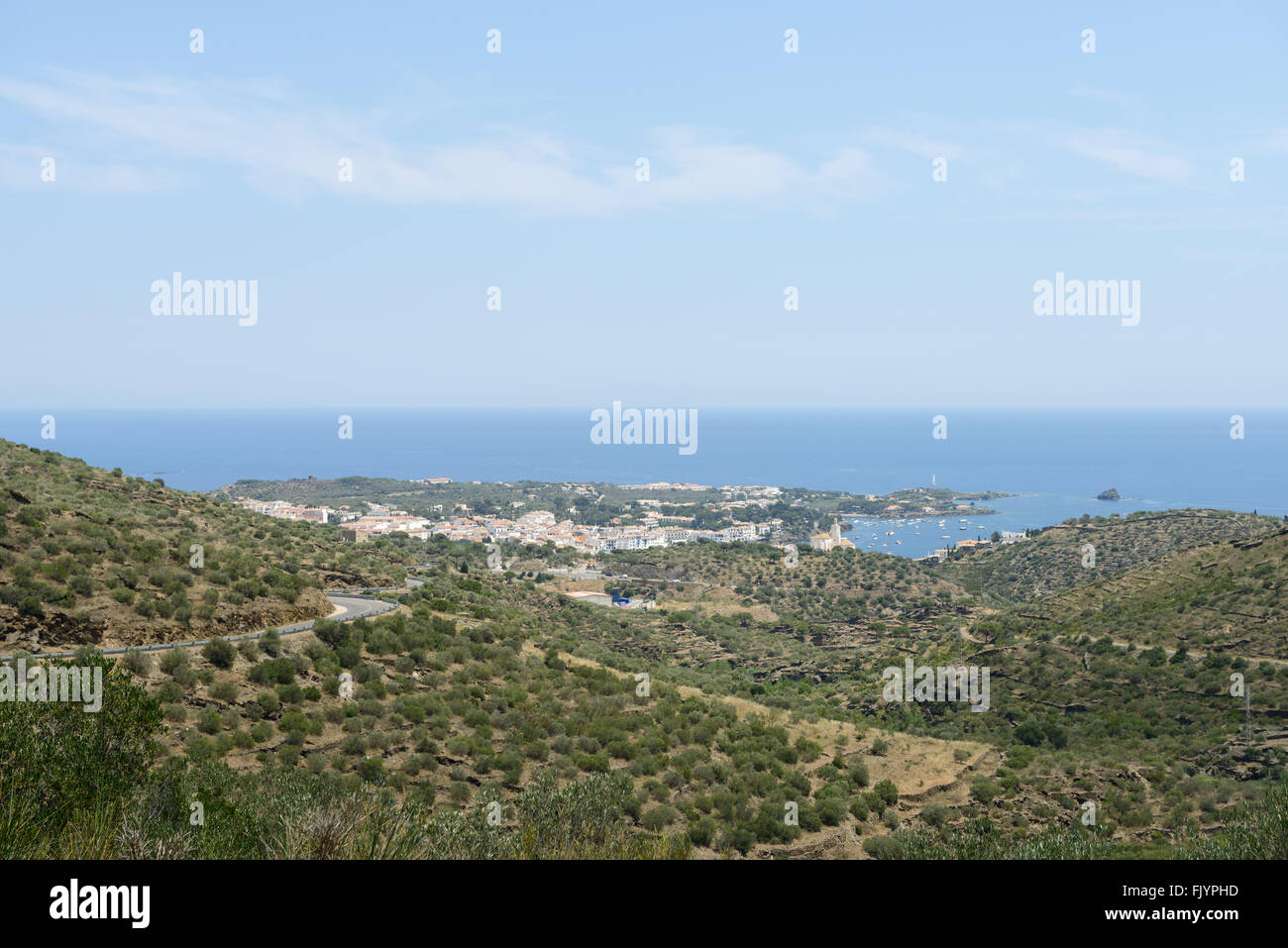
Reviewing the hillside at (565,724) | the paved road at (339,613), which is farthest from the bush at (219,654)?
the paved road at (339,613)

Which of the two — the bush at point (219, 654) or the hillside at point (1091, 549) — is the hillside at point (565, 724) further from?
the hillside at point (1091, 549)

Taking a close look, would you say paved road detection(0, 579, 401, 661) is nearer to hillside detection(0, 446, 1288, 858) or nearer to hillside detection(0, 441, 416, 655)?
hillside detection(0, 441, 416, 655)

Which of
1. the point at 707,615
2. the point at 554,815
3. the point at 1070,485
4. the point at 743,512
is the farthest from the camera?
the point at 1070,485

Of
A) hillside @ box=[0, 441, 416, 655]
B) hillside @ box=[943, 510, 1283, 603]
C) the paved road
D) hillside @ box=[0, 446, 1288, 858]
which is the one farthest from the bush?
hillside @ box=[943, 510, 1283, 603]

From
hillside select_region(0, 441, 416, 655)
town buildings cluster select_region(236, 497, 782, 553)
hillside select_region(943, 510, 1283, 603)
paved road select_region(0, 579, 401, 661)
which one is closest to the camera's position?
paved road select_region(0, 579, 401, 661)

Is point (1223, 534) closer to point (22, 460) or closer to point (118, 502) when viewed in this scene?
point (118, 502)

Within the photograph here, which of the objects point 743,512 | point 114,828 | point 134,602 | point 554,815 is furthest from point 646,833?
point 743,512
